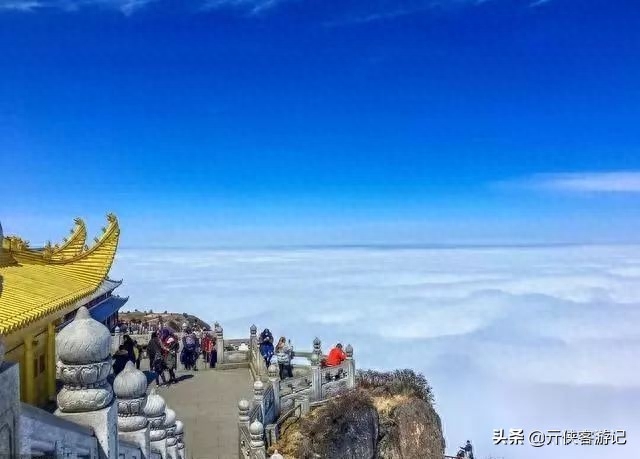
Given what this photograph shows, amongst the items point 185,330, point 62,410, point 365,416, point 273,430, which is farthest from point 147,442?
point 185,330

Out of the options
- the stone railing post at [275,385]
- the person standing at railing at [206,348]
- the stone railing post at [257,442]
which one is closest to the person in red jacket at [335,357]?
the stone railing post at [275,385]

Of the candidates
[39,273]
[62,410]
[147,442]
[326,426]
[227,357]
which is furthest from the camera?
[227,357]

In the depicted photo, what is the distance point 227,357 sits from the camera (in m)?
17.7

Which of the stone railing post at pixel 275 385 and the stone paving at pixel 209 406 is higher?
the stone railing post at pixel 275 385

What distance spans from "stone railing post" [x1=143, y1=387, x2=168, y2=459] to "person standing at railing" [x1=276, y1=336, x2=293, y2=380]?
376 inches

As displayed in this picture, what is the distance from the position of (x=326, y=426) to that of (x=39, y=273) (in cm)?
745

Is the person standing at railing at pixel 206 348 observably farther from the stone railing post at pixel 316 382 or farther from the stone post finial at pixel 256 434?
the stone post finial at pixel 256 434

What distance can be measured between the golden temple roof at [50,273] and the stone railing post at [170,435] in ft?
6.14

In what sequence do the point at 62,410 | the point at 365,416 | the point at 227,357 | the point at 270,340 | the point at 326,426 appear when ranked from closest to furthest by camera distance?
the point at 62,410 < the point at 326,426 < the point at 365,416 < the point at 270,340 < the point at 227,357

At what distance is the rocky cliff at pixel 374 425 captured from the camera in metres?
13.6

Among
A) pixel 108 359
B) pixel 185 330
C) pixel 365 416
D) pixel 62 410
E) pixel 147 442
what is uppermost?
pixel 108 359

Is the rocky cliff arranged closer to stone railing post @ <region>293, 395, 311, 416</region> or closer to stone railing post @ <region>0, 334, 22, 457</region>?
stone railing post @ <region>293, 395, 311, 416</region>

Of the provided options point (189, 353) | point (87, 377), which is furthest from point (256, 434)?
point (189, 353)

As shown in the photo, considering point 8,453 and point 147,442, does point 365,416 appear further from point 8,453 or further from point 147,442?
point 8,453
